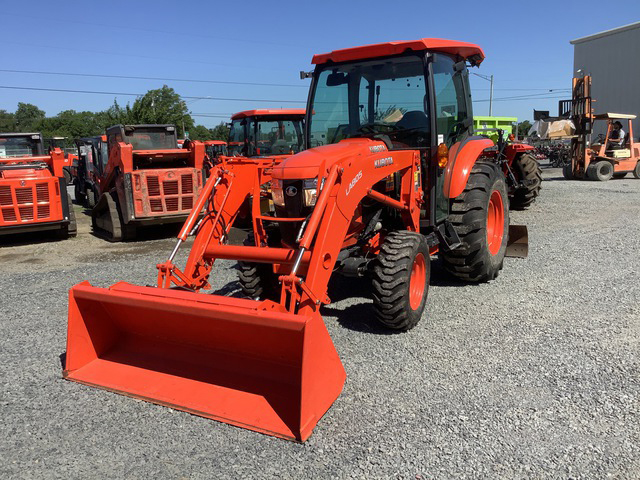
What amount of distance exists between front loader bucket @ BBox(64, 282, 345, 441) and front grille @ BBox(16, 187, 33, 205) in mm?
7143

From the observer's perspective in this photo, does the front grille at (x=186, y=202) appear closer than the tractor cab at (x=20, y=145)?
Yes

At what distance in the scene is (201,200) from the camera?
4812mm

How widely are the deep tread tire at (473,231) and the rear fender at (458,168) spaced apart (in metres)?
0.28

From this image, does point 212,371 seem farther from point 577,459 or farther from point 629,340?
point 629,340

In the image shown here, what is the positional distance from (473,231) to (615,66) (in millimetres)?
39413

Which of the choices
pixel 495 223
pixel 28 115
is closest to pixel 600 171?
pixel 495 223

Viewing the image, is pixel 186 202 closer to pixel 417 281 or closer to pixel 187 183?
pixel 187 183

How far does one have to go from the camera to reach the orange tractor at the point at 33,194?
387 inches

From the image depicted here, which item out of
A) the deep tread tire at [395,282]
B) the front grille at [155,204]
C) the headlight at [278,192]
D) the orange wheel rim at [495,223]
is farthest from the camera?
the front grille at [155,204]

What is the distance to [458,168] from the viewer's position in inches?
216

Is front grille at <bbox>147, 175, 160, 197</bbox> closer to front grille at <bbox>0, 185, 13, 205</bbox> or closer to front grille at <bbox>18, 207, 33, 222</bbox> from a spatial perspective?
front grille at <bbox>18, 207, 33, 222</bbox>

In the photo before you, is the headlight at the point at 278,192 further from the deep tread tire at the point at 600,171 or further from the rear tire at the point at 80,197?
the deep tread tire at the point at 600,171

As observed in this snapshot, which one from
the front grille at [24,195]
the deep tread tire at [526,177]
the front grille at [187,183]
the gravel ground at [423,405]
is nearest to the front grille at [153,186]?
the front grille at [187,183]

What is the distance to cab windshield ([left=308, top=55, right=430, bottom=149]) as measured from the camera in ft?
17.2
